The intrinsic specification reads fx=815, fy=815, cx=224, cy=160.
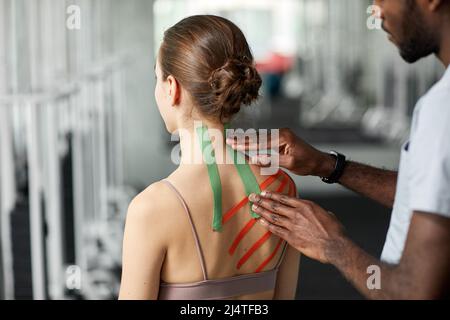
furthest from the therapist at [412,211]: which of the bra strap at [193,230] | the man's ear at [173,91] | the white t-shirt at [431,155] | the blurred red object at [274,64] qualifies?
the blurred red object at [274,64]

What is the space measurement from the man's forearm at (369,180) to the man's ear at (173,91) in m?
0.51

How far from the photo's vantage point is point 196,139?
1.84m

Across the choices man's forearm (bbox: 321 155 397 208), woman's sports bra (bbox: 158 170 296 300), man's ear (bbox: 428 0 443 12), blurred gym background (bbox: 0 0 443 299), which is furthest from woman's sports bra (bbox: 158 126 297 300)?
man's ear (bbox: 428 0 443 12)

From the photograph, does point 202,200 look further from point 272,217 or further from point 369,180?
point 369,180

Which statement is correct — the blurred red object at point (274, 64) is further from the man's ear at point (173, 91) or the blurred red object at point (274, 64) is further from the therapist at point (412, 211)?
the therapist at point (412, 211)

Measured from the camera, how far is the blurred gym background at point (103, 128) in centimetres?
366

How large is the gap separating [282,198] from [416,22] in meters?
0.45

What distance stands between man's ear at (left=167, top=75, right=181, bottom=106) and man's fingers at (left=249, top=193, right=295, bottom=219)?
0.27 metres

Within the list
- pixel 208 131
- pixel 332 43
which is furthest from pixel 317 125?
pixel 208 131

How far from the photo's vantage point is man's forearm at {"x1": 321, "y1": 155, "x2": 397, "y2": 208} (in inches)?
82.2

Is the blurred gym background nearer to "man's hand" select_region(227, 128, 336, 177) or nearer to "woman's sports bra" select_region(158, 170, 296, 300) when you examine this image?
"man's hand" select_region(227, 128, 336, 177)

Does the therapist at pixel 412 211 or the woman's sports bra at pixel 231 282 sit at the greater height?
the therapist at pixel 412 211

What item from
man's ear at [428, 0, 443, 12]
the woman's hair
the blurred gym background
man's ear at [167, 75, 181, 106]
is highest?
man's ear at [428, 0, 443, 12]

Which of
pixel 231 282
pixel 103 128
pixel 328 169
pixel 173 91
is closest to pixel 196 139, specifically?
pixel 173 91
